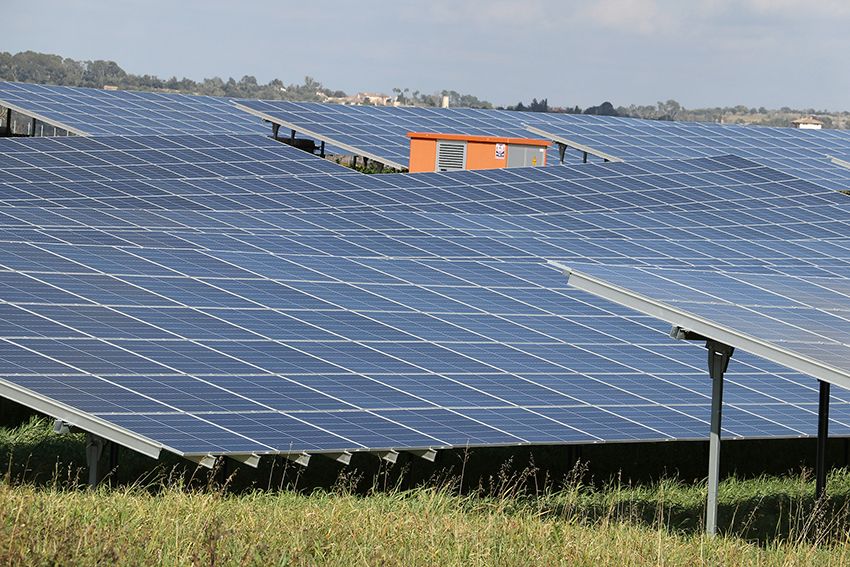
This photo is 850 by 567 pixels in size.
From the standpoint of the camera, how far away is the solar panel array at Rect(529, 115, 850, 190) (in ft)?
181

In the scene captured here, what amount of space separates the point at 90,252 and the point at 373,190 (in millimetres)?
12003

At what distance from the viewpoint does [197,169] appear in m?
36.5

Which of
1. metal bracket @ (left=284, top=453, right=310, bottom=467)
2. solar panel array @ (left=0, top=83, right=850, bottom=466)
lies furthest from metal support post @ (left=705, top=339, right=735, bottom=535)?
metal bracket @ (left=284, top=453, right=310, bottom=467)

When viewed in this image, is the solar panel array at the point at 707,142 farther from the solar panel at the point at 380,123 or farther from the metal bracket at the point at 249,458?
the metal bracket at the point at 249,458

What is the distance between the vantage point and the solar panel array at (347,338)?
16734 mm

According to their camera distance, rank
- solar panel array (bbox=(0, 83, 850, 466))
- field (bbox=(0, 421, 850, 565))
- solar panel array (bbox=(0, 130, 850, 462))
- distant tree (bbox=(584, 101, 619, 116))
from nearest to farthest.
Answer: field (bbox=(0, 421, 850, 565)) < solar panel array (bbox=(0, 130, 850, 462)) < solar panel array (bbox=(0, 83, 850, 466)) < distant tree (bbox=(584, 101, 619, 116))

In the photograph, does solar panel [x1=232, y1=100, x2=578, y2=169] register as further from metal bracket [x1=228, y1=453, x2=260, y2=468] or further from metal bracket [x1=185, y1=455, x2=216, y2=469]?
metal bracket [x1=185, y1=455, x2=216, y2=469]

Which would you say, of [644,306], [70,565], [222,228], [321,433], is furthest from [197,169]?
[70,565]

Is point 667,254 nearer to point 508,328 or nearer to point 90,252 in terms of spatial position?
point 508,328

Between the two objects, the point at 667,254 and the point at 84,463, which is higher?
the point at 667,254

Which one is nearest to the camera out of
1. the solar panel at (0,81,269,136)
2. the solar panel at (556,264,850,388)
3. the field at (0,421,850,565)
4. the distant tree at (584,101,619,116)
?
the field at (0,421,850,565)

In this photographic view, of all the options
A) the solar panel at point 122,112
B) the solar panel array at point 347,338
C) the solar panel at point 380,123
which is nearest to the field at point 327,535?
the solar panel array at point 347,338

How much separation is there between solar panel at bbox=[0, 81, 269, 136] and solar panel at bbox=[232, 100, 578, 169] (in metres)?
2.72

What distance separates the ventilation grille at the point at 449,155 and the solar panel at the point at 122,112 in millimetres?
12481
